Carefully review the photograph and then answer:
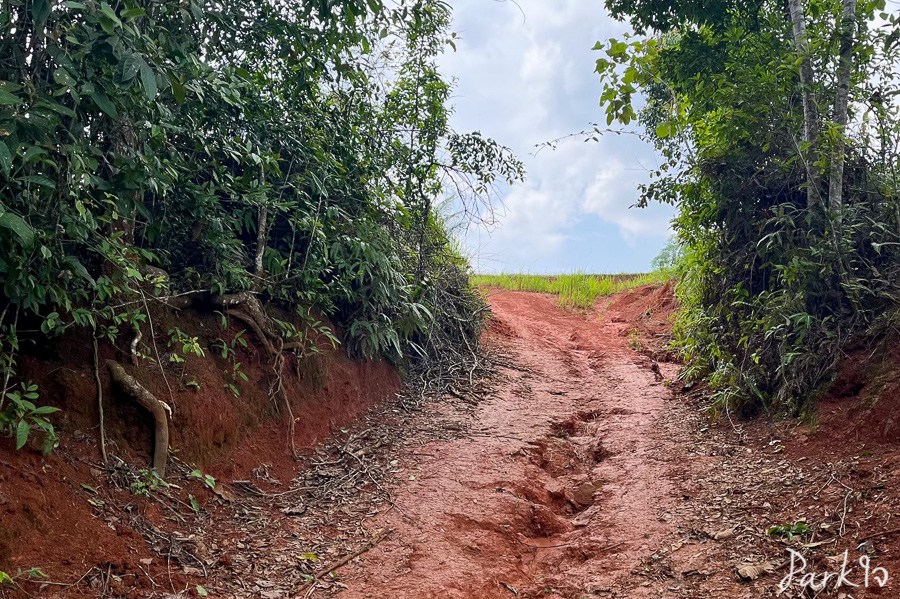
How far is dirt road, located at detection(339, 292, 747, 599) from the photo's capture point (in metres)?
3.09

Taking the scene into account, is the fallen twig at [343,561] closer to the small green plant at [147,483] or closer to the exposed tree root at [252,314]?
the small green plant at [147,483]

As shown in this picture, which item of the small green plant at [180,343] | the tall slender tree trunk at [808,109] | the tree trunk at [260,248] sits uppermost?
the tall slender tree trunk at [808,109]

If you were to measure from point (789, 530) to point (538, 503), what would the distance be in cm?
155

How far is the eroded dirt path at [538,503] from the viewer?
122 inches

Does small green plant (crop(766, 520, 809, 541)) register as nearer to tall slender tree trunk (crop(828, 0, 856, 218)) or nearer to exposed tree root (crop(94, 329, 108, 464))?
tall slender tree trunk (crop(828, 0, 856, 218))

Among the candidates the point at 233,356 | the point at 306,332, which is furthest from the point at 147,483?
the point at 306,332

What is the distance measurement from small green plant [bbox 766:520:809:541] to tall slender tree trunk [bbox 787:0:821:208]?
8.50 feet

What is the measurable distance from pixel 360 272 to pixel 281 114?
1.48 metres

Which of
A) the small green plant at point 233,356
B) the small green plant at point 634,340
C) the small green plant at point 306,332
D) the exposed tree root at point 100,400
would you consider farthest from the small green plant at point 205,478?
the small green plant at point 634,340

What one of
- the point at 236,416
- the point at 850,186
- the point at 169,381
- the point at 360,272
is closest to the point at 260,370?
the point at 236,416

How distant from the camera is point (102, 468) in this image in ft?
10.6

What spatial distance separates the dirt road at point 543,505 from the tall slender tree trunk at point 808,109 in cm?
222

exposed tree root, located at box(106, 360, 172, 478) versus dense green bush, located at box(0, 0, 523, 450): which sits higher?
dense green bush, located at box(0, 0, 523, 450)

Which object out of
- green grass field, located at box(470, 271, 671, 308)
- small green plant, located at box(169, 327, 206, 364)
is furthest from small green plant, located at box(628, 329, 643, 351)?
small green plant, located at box(169, 327, 206, 364)
